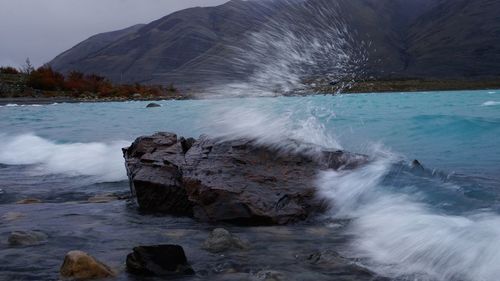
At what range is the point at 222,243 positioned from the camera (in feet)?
14.9

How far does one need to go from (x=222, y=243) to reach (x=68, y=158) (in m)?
8.91

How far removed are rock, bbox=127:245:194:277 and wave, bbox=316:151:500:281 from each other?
53.2 inches

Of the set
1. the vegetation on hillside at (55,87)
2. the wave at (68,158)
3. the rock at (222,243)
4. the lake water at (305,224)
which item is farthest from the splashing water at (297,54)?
the vegetation on hillside at (55,87)

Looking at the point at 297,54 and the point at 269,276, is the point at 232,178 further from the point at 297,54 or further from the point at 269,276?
the point at 269,276

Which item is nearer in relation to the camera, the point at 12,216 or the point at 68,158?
the point at 12,216

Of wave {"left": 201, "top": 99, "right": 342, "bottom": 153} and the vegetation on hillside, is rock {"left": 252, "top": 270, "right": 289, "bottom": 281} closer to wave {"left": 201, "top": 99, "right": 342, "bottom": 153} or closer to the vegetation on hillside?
wave {"left": 201, "top": 99, "right": 342, "bottom": 153}

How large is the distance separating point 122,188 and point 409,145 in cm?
842

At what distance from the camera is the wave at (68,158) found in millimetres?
10461

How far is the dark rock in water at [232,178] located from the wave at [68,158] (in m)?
2.92

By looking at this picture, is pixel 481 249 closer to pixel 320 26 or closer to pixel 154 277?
pixel 154 277

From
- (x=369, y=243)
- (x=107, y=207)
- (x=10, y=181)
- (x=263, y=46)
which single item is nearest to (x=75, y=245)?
(x=107, y=207)

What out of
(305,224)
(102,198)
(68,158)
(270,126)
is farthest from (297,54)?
(68,158)

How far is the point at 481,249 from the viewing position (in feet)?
13.2

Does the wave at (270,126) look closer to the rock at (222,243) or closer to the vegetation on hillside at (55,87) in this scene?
the rock at (222,243)
